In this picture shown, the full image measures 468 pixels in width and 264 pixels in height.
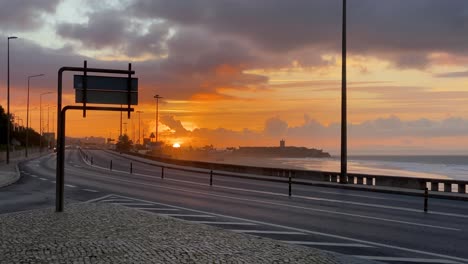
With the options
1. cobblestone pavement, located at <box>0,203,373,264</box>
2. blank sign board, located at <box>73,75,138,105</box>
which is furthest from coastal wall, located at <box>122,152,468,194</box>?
cobblestone pavement, located at <box>0,203,373,264</box>

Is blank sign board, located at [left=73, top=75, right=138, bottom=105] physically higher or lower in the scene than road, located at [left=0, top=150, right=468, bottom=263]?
higher

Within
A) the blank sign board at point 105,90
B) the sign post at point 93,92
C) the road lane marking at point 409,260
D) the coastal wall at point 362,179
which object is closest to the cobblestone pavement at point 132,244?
the road lane marking at point 409,260

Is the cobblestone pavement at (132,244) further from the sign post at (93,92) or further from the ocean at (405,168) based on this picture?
the ocean at (405,168)

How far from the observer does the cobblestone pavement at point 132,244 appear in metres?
9.75

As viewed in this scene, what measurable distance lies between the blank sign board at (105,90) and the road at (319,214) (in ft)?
13.0

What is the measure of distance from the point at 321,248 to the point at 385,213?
755 cm

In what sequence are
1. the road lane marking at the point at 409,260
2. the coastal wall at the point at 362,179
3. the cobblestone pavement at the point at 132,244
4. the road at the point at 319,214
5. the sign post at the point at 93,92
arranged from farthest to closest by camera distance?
the coastal wall at the point at 362,179, the sign post at the point at 93,92, the road at the point at 319,214, the road lane marking at the point at 409,260, the cobblestone pavement at the point at 132,244

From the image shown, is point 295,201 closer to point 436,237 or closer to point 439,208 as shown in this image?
point 439,208

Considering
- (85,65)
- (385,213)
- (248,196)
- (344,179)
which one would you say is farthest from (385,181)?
(85,65)

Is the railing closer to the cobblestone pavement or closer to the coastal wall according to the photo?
the coastal wall

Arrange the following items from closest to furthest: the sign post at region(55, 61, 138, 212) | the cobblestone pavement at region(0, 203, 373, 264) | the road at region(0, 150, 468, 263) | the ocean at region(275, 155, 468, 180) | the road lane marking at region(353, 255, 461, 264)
→ 1. the cobblestone pavement at region(0, 203, 373, 264)
2. the road lane marking at region(353, 255, 461, 264)
3. the road at region(0, 150, 468, 263)
4. the sign post at region(55, 61, 138, 212)
5. the ocean at region(275, 155, 468, 180)

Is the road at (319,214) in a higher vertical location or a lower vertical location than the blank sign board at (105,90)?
lower

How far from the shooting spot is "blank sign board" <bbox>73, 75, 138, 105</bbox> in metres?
17.2

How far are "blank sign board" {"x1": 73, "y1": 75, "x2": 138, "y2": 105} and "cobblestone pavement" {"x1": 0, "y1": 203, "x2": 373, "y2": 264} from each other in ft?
13.6
